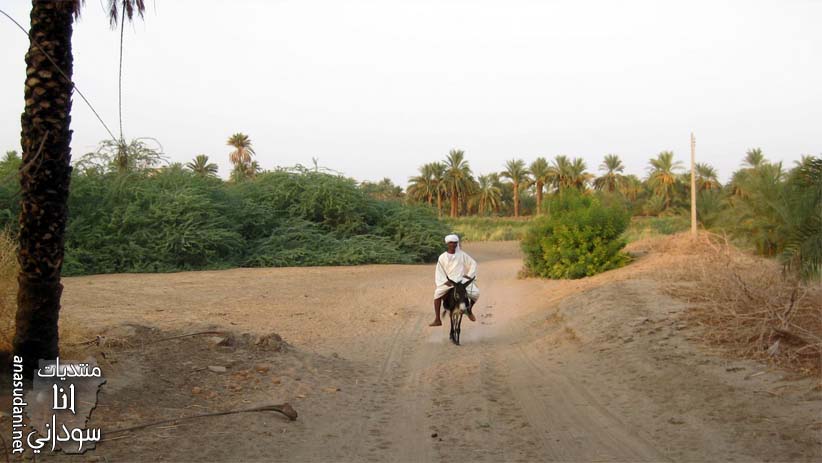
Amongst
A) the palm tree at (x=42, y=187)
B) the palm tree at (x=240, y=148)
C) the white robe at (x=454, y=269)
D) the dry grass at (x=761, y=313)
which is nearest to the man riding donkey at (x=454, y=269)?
the white robe at (x=454, y=269)

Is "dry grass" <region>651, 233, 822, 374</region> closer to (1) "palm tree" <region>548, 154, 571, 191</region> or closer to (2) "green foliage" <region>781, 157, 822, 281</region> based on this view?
(2) "green foliage" <region>781, 157, 822, 281</region>

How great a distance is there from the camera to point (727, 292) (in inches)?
400

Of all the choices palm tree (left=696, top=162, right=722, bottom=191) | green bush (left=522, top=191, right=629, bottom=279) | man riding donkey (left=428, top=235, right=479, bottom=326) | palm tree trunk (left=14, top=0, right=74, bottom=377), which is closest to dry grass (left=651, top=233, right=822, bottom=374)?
man riding donkey (left=428, top=235, right=479, bottom=326)

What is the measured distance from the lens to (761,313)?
30.7ft

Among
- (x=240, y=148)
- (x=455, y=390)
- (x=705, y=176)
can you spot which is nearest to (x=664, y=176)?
(x=705, y=176)

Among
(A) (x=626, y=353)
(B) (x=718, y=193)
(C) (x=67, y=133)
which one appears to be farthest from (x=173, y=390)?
(B) (x=718, y=193)

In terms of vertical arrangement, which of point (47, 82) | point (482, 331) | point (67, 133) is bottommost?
point (482, 331)

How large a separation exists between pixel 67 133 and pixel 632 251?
23.0 meters

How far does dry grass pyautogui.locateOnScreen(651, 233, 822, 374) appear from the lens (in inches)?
327

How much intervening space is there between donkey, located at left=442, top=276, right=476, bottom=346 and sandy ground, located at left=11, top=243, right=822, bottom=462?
13.3 inches

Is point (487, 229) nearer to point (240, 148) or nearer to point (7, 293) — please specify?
point (240, 148)

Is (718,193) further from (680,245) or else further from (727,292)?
(727,292)

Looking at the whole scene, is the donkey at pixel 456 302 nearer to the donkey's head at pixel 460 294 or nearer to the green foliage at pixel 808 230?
the donkey's head at pixel 460 294

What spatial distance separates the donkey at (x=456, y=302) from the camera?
484 inches
